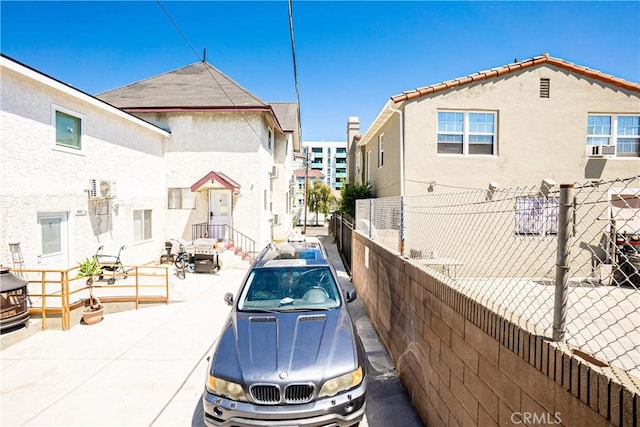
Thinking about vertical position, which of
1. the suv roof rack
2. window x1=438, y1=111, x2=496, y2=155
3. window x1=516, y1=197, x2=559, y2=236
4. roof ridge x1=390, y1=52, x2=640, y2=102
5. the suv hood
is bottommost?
the suv hood

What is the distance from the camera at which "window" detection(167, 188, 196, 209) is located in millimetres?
13336

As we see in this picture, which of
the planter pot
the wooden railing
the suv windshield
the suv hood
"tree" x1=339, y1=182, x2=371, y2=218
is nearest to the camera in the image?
the suv hood

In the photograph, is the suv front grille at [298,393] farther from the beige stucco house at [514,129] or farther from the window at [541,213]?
the beige stucco house at [514,129]

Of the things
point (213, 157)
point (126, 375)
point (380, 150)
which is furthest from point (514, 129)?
point (126, 375)

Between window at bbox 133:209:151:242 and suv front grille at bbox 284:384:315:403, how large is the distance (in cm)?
1054

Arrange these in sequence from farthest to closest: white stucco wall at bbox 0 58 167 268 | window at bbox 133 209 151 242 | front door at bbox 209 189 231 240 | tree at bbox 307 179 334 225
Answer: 1. tree at bbox 307 179 334 225
2. front door at bbox 209 189 231 240
3. window at bbox 133 209 151 242
4. white stucco wall at bbox 0 58 167 268

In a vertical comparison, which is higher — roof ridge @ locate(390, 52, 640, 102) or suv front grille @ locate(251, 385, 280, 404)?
roof ridge @ locate(390, 52, 640, 102)

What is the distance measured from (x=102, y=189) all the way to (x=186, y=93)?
6.71 m

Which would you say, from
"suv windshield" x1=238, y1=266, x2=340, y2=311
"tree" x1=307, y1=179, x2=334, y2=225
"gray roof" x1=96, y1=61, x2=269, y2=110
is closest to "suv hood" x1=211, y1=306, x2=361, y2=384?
"suv windshield" x1=238, y1=266, x2=340, y2=311

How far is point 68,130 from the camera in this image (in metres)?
8.65

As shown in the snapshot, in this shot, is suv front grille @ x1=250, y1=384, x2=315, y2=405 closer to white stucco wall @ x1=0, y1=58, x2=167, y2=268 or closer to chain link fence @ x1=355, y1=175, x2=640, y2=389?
chain link fence @ x1=355, y1=175, x2=640, y2=389

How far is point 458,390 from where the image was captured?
274cm

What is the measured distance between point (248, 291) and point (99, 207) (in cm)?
769

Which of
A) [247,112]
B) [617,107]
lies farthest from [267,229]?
[617,107]
